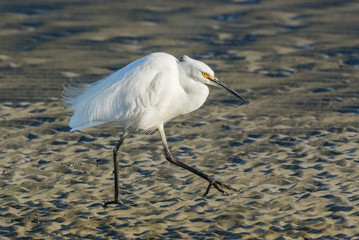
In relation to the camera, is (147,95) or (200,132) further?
(200,132)

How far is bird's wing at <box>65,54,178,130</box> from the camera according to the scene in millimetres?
5188

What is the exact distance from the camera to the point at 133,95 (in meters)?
5.25

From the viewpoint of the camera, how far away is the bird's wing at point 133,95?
5188mm

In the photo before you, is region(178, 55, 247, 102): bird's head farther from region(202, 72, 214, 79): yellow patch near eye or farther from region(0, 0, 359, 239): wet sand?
region(0, 0, 359, 239): wet sand

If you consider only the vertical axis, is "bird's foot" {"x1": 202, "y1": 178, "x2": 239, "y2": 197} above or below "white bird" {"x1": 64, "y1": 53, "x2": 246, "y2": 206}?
below

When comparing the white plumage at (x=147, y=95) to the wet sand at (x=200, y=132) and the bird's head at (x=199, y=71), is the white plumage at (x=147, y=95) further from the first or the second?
the wet sand at (x=200, y=132)

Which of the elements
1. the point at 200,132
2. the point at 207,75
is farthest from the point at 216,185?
the point at 200,132

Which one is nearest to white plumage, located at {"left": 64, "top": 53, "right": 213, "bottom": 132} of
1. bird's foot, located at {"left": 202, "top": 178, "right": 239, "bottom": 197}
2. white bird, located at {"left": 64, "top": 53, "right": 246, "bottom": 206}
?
white bird, located at {"left": 64, "top": 53, "right": 246, "bottom": 206}

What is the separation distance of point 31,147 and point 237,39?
471cm

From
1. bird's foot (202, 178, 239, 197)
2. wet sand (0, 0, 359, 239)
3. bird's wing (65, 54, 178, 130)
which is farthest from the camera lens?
bird's foot (202, 178, 239, 197)

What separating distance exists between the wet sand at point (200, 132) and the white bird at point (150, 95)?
1.28 feet

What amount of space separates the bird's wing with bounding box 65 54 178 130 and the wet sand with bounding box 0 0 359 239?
702mm

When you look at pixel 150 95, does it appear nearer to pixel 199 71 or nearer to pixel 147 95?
pixel 147 95

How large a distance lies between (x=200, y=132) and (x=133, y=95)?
1899 millimetres
